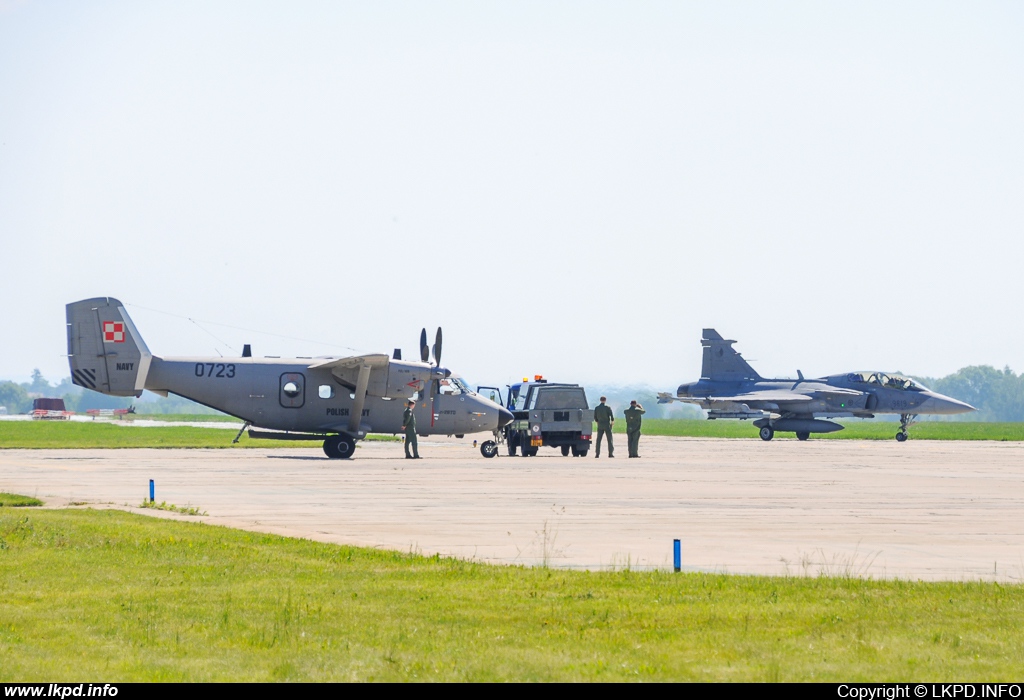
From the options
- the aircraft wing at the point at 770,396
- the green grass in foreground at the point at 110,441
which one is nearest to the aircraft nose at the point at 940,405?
the aircraft wing at the point at 770,396

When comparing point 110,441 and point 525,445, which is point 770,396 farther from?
point 110,441

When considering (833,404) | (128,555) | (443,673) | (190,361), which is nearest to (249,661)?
(443,673)

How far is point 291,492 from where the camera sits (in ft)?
72.4

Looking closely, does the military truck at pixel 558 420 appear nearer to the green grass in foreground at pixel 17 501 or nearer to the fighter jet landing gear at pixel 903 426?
the green grass in foreground at pixel 17 501

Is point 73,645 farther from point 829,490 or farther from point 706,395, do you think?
point 706,395

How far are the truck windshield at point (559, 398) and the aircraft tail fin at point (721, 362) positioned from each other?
28.8 meters

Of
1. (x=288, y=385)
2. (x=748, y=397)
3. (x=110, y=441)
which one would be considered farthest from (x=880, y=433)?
(x=288, y=385)

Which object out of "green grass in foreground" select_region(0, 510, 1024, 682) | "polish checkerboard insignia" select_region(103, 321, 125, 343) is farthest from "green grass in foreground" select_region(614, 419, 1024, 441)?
"green grass in foreground" select_region(0, 510, 1024, 682)

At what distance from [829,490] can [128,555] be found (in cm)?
1520

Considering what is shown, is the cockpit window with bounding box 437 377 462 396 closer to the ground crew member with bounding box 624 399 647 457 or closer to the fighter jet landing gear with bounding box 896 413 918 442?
the ground crew member with bounding box 624 399 647 457

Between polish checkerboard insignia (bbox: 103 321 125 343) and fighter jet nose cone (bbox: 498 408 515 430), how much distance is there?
12.0m

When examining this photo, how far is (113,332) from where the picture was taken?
35281 mm

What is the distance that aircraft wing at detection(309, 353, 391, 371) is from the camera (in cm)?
3481

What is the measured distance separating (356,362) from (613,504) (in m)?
16.9
